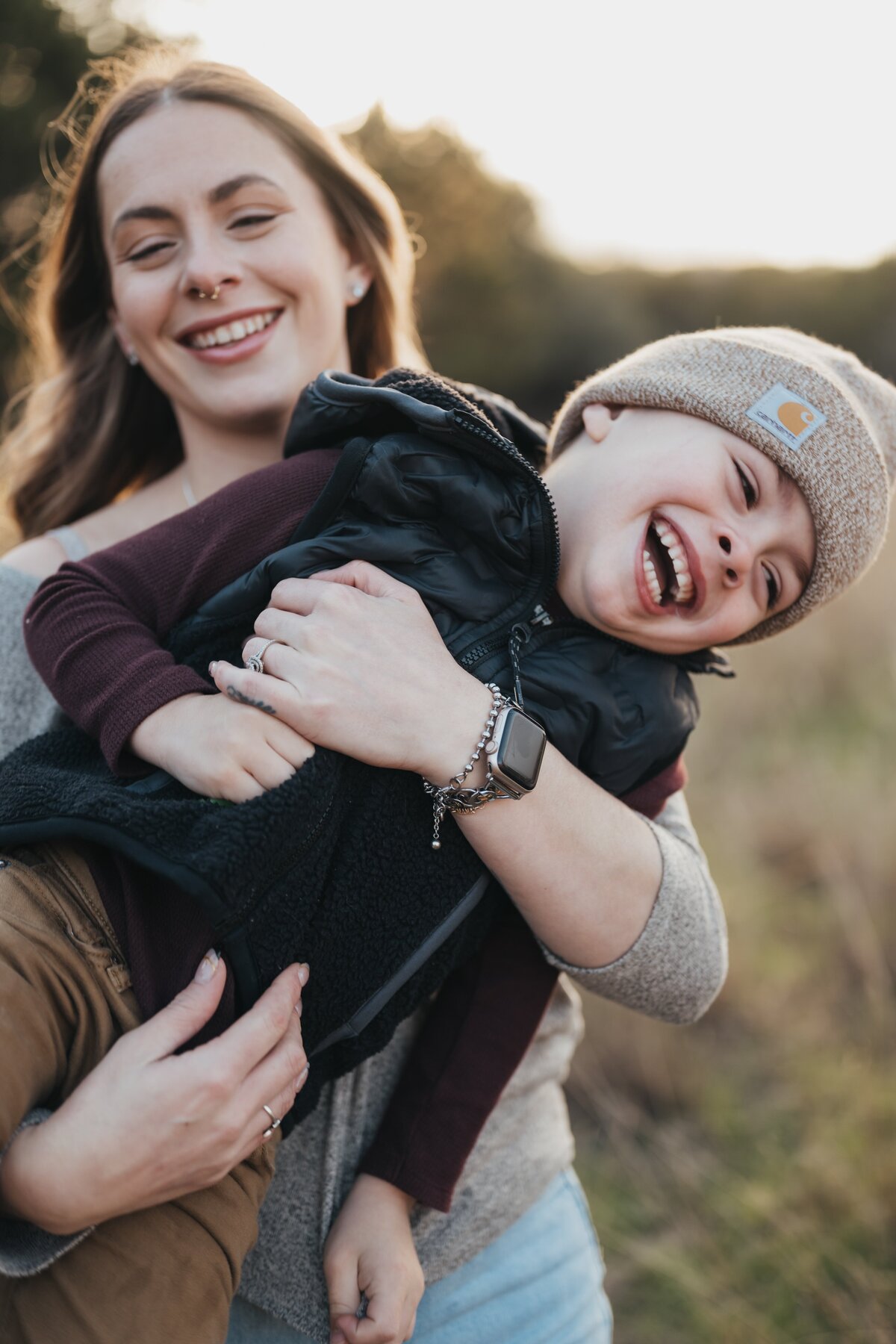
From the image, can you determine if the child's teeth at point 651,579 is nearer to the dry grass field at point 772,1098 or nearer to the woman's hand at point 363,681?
the woman's hand at point 363,681

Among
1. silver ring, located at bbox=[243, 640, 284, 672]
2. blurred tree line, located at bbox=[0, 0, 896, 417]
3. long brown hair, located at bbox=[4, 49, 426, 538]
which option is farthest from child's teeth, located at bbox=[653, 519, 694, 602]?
blurred tree line, located at bbox=[0, 0, 896, 417]

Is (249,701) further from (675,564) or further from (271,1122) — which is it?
(675,564)

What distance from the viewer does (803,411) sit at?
170 cm

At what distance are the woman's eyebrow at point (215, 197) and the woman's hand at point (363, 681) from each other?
2.92ft

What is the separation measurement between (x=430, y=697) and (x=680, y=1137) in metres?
2.66

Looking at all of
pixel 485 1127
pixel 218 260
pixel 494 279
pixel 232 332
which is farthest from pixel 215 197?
pixel 494 279

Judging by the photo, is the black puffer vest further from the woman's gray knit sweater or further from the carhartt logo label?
the carhartt logo label

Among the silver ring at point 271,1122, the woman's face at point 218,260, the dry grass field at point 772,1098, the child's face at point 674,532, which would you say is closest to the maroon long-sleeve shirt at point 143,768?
the silver ring at point 271,1122

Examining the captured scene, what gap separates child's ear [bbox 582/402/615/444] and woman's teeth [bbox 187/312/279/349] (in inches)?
25.6

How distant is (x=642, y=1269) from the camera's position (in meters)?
3.00

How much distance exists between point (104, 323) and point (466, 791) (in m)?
1.53

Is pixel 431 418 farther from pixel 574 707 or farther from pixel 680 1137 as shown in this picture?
pixel 680 1137

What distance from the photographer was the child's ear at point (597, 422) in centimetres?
182

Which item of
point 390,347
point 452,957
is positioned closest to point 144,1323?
point 452,957
